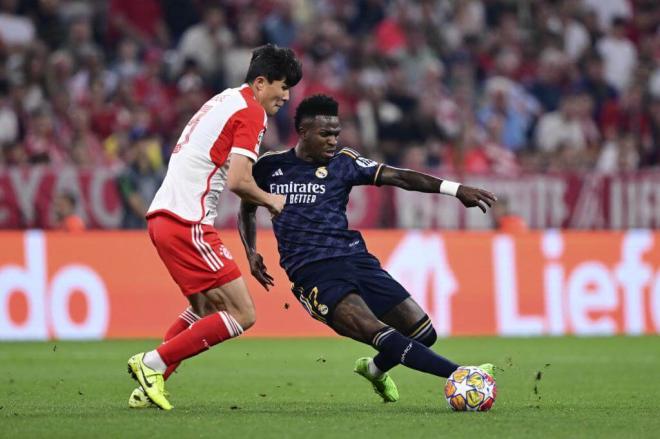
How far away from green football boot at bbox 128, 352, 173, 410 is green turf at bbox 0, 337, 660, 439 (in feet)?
0.53

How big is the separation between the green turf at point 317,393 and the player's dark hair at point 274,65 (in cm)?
212

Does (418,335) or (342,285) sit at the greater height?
(342,285)

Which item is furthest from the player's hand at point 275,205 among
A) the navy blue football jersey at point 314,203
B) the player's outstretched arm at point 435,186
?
the player's outstretched arm at point 435,186

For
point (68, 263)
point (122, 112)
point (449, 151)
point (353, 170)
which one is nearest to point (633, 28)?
point (449, 151)

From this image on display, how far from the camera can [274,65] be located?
8.34 metres

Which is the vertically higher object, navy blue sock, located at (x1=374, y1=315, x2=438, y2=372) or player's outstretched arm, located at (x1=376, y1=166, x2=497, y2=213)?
player's outstretched arm, located at (x1=376, y1=166, x2=497, y2=213)

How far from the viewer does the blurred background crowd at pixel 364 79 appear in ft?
58.6

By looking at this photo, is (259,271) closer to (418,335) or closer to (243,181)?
(243,181)

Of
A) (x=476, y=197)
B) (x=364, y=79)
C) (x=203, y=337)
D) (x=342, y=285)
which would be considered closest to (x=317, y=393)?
(x=342, y=285)

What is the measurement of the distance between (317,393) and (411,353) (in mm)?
1677

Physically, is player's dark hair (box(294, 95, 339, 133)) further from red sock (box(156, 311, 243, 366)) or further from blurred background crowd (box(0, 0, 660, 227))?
blurred background crowd (box(0, 0, 660, 227))

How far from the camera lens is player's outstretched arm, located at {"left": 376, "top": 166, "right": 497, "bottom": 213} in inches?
322

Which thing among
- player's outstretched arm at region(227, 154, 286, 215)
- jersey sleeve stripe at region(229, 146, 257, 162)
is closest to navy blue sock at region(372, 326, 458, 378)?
player's outstretched arm at region(227, 154, 286, 215)

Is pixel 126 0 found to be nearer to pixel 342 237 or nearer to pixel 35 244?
pixel 35 244
